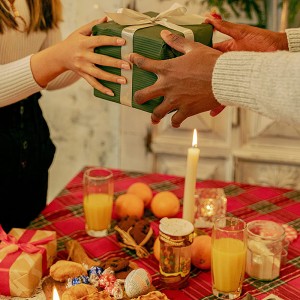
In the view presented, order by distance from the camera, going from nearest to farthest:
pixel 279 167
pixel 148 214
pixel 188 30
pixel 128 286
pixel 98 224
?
pixel 128 286, pixel 188 30, pixel 98 224, pixel 148 214, pixel 279 167

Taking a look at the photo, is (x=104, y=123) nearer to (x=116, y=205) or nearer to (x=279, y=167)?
(x=279, y=167)

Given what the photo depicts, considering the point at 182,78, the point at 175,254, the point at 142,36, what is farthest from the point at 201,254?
the point at 142,36

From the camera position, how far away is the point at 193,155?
1.30m

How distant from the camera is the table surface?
1.21 metres

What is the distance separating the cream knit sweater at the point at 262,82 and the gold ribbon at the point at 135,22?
147 millimetres

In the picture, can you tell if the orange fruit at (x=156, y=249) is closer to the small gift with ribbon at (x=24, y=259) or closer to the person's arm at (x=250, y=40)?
the small gift with ribbon at (x=24, y=259)

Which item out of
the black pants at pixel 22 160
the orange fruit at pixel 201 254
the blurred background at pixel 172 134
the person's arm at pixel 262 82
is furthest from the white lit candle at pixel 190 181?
the blurred background at pixel 172 134

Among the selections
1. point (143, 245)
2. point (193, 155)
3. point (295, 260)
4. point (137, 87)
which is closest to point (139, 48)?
point (137, 87)

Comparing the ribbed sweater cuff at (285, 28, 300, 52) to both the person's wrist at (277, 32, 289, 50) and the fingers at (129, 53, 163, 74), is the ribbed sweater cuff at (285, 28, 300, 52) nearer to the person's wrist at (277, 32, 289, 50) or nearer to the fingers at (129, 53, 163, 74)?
the person's wrist at (277, 32, 289, 50)

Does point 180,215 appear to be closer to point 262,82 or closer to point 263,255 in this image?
point 263,255

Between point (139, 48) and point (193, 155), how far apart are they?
29cm

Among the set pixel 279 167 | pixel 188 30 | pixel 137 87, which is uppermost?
pixel 188 30

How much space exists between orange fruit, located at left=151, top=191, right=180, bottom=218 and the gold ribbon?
0.33 m

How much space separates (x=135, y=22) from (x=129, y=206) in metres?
0.51
